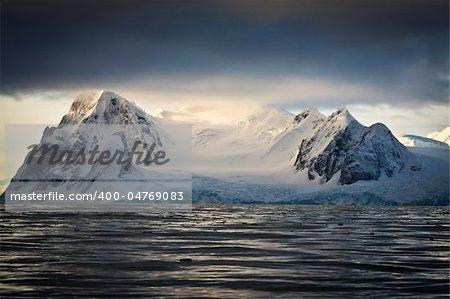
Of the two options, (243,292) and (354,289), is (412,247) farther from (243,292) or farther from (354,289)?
(243,292)

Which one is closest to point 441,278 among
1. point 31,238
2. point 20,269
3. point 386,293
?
point 386,293

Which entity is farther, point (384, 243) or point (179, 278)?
point (384, 243)

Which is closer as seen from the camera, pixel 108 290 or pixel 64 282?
pixel 108 290

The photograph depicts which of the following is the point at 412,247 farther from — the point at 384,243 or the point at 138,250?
the point at 138,250

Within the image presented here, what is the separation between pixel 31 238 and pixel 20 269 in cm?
2117

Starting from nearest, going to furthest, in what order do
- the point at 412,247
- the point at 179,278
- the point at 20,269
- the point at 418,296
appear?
the point at 418,296
the point at 179,278
the point at 20,269
the point at 412,247

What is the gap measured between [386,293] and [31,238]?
34250 millimetres

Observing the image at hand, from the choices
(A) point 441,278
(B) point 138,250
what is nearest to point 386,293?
(A) point 441,278

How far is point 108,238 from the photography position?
2051 inches

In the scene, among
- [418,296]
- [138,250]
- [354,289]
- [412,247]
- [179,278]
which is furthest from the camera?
[412,247]

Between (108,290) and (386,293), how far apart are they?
1090cm

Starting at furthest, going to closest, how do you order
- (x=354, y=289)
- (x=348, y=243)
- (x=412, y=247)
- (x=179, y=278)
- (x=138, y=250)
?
(x=348, y=243) < (x=412, y=247) < (x=138, y=250) < (x=179, y=278) < (x=354, y=289)

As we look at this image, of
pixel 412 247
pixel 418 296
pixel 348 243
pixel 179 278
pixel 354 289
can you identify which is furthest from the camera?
pixel 348 243

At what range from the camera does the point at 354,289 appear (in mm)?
26625
